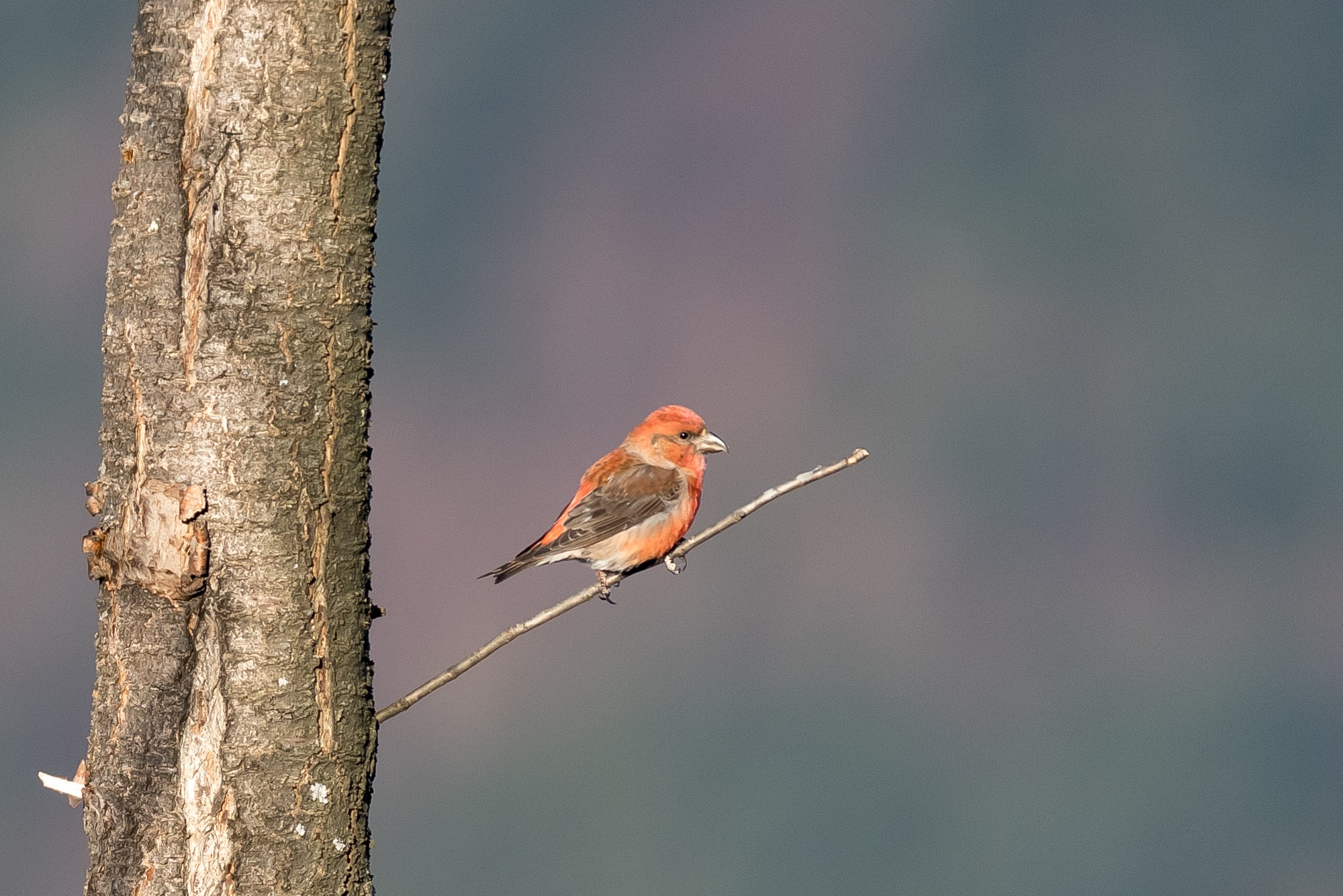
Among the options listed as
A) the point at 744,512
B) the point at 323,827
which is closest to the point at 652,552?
the point at 744,512

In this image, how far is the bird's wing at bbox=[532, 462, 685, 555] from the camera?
754cm

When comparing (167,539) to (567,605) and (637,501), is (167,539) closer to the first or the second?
(567,605)

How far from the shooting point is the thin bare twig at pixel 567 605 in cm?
357

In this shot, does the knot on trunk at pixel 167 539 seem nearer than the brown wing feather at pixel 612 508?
Yes

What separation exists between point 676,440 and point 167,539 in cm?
479

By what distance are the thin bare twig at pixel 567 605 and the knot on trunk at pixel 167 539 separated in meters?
0.66

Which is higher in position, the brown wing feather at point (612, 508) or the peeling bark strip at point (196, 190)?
the peeling bark strip at point (196, 190)

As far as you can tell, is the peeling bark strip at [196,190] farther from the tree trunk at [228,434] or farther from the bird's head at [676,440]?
the bird's head at [676,440]

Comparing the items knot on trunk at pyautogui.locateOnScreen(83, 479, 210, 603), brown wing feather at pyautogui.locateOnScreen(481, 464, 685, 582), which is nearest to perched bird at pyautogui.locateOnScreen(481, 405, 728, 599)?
brown wing feather at pyautogui.locateOnScreen(481, 464, 685, 582)

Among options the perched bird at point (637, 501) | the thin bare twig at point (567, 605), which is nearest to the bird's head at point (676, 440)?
the perched bird at point (637, 501)

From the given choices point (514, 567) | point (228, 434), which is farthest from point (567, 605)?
point (514, 567)

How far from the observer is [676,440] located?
7832 millimetres

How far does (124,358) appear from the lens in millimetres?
3275

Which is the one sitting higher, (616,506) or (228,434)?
(616,506)
